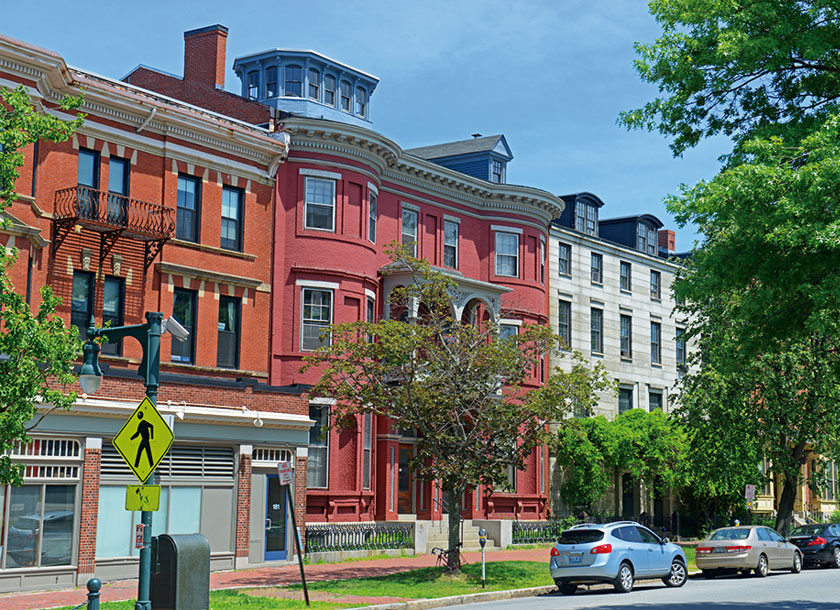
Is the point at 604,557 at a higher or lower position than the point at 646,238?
lower

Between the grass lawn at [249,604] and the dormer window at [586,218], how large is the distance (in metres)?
28.8

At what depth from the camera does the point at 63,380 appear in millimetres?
17562

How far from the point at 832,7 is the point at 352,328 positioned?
1351 centimetres

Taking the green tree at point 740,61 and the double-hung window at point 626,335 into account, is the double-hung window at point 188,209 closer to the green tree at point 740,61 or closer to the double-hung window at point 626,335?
the green tree at point 740,61

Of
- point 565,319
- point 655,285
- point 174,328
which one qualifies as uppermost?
point 655,285

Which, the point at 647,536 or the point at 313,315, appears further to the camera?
the point at 313,315

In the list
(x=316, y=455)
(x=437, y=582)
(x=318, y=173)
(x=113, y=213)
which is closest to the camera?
(x=437, y=582)

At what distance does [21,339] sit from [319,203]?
17.1m

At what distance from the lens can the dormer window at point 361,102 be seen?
4481cm

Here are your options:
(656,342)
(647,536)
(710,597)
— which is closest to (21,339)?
(710,597)

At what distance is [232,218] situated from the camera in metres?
31.4

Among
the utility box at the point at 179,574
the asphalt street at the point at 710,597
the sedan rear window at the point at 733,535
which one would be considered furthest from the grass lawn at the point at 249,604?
the sedan rear window at the point at 733,535

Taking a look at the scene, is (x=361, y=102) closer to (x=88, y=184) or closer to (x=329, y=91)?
(x=329, y=91)

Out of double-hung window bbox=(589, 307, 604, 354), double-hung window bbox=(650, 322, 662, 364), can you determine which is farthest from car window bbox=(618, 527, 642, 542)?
double-hung window bbox=(650, 322, 662, 364)
